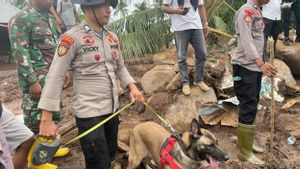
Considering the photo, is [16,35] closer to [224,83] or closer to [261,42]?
[261,42]

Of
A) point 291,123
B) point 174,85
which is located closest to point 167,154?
point 174,85

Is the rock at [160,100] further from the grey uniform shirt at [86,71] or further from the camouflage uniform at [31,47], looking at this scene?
the grey uniform shirt at [86,71]

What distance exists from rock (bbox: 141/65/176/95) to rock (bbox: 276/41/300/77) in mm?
2703

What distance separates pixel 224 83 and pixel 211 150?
11.0ft

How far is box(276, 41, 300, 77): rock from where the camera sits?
7.81m

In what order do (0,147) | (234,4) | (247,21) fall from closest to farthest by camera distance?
(0,147) < (247,21) < (234,4)

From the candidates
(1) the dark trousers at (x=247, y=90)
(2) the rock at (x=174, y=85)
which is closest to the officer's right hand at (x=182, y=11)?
(2) the rock at (x=174, y=85)

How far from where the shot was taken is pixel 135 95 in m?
3.38

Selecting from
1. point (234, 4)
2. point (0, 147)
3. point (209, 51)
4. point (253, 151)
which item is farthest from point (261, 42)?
point (234, 4)

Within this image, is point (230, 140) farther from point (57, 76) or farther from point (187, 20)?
point (57, 76)

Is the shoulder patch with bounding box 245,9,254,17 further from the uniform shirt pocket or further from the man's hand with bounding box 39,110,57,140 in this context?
the man's hand with bounding box 39,110,57,140

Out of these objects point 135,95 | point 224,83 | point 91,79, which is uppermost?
point 91,79

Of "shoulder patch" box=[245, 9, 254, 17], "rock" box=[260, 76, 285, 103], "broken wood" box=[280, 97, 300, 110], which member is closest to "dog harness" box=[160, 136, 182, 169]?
"shoulder patch" box=[245, 9, 254, 17]

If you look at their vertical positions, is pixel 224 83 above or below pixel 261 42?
below
